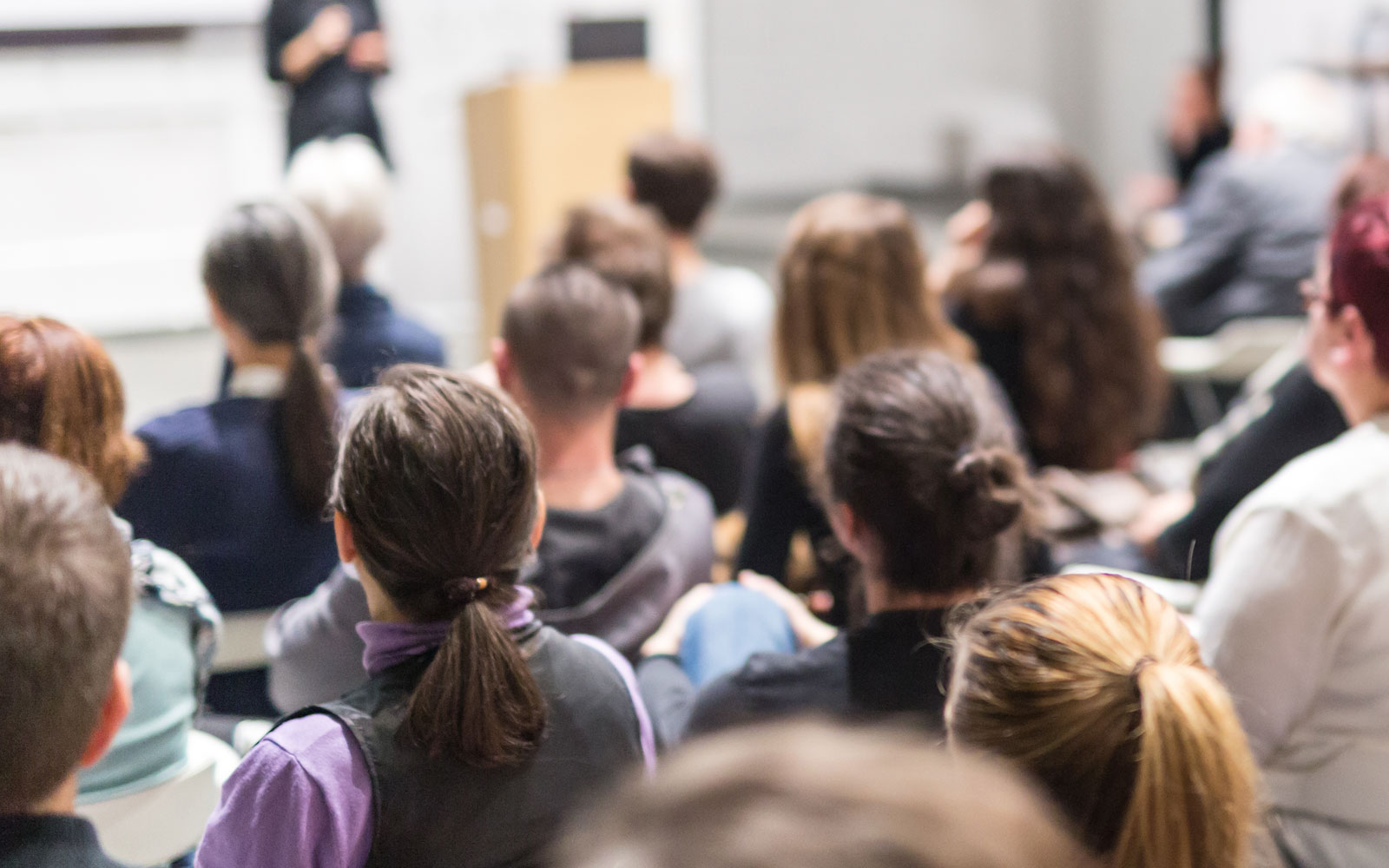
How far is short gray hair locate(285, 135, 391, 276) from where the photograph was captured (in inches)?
121

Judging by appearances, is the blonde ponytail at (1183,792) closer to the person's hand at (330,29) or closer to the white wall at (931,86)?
the person's hand at (330,29)

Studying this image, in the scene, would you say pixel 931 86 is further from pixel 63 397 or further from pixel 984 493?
pixel 63 397

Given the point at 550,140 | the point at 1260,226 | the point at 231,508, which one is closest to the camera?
the point at 231,508

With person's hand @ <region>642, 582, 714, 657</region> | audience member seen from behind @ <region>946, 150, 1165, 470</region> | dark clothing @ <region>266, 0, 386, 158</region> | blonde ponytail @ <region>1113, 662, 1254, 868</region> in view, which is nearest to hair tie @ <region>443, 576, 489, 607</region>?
person's hand @ <region>642, 582, 714, 657</region>

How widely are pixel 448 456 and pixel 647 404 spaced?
1.36 metres

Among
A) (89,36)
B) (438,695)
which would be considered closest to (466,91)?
(89,36)

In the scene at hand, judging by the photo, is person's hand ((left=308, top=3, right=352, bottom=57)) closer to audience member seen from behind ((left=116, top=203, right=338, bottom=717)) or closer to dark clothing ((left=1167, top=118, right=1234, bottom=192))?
audience member seen from behind ((left=116, top=203, right=338, bottom=717))

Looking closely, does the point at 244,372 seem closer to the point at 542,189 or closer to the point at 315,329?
the point at 315,329

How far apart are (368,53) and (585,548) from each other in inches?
145

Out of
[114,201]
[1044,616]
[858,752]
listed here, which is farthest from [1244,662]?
[114,201]

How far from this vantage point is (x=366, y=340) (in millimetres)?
2895

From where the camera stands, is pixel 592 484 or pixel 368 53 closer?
pixel 592 484

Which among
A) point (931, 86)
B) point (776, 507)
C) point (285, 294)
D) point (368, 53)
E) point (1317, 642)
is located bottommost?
point (776, 507)

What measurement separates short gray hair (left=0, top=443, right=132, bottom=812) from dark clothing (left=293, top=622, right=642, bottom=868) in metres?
0.19
